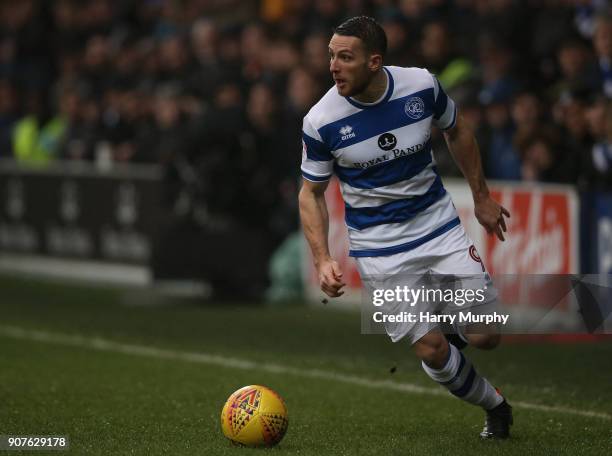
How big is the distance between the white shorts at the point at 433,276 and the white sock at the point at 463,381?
19 cm

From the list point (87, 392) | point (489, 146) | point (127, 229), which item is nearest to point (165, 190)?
point (127, 229)

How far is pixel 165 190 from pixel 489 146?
4113 millimetres

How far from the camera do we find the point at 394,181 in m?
7.11

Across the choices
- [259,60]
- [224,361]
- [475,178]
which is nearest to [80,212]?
[259,60]

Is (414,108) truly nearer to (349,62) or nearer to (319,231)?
(349,62)

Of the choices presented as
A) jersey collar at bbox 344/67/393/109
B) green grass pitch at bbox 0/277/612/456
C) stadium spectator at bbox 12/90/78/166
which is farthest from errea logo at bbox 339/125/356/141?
stadium spectator at bbox 12/90/78/166

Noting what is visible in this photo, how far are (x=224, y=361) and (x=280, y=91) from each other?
632 cm

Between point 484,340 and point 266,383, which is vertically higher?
point 484,340

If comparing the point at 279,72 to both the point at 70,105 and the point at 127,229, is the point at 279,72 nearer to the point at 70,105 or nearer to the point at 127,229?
the point at 127,229

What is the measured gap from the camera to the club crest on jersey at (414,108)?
7090 mm

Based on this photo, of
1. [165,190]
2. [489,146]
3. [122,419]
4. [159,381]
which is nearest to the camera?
[122,419]

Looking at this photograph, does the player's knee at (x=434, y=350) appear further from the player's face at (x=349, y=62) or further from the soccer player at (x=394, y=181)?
the player's face at (x=349, y=62)

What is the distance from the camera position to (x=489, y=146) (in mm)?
13094

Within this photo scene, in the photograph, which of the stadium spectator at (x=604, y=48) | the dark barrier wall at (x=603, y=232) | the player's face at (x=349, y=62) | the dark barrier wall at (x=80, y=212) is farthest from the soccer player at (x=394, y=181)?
the dark barrier wall at (x=80, y=212)
